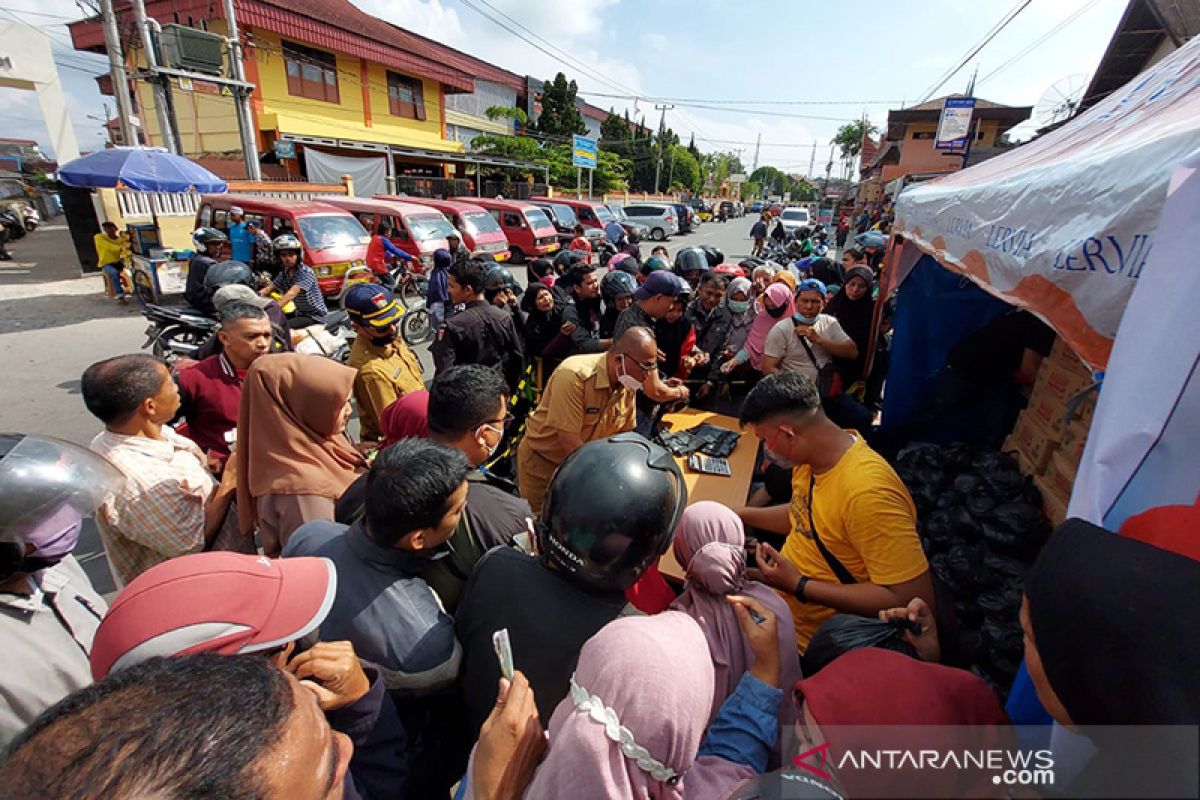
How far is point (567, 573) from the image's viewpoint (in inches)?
51.9

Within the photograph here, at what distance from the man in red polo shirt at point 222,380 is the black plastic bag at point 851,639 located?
286 centimetres

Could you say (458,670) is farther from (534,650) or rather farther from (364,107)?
(364,107)

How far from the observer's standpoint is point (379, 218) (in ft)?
40.8

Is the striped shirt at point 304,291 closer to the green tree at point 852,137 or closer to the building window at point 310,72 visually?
the building window at point 310,72

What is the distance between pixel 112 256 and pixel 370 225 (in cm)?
480

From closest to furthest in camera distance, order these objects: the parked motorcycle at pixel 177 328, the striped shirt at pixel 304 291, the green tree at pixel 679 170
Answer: the parked motorcycle at pixel 177 328 → the striped shirt at pixel 304 291 → the green tree at pixel 679 170

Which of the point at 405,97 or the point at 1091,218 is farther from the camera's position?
the point at 405,97

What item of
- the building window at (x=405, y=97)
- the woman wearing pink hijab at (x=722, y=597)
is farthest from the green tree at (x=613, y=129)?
the woman wearing pink hijab at (x=722, y=597)

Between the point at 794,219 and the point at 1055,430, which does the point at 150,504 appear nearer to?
the point at 1055,430

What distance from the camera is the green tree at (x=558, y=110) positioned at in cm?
4047

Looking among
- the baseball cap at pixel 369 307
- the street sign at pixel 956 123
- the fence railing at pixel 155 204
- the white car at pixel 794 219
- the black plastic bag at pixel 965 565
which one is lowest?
the black plastic bag at pixel 965 565

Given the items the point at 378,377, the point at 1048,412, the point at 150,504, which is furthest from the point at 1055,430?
the point at 150,504

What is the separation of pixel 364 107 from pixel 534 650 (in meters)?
27.0

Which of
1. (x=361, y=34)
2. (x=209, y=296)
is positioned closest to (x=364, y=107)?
(x=361, y=34)
